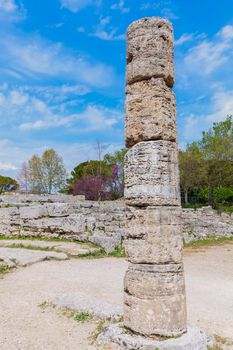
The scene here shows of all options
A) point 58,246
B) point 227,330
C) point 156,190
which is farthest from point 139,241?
point 58,246

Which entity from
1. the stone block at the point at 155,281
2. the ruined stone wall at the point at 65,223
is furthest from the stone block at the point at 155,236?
the ruined stone wall at the point at 65,223

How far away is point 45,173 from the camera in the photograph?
148 feet

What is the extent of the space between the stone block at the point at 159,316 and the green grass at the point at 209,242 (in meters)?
11.7

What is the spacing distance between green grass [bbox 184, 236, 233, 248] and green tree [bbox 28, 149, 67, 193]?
28.3 meters

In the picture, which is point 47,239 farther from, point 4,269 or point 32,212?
point 4,269

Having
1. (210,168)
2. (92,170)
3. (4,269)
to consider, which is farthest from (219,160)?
(4,269)

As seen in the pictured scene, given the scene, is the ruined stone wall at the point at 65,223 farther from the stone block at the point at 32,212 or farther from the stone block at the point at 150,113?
the stone block at the point at 150,113

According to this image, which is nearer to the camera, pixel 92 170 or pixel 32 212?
pixel 32 212

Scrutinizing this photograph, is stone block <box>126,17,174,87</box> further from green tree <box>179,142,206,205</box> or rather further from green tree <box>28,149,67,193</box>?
green tree <box>28,149,67,193</box>

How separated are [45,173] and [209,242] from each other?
30704mm

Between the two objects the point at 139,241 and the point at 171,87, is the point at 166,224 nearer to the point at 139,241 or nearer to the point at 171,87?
the point at 139,241

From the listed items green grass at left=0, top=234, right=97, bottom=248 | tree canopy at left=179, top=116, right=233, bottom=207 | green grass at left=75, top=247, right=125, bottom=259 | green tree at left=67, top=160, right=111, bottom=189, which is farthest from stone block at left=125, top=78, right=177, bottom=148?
green tree at left=67, top=160, right=111, bottom=189

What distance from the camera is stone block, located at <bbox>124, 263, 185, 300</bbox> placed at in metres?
5.27

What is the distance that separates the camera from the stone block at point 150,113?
559cm
